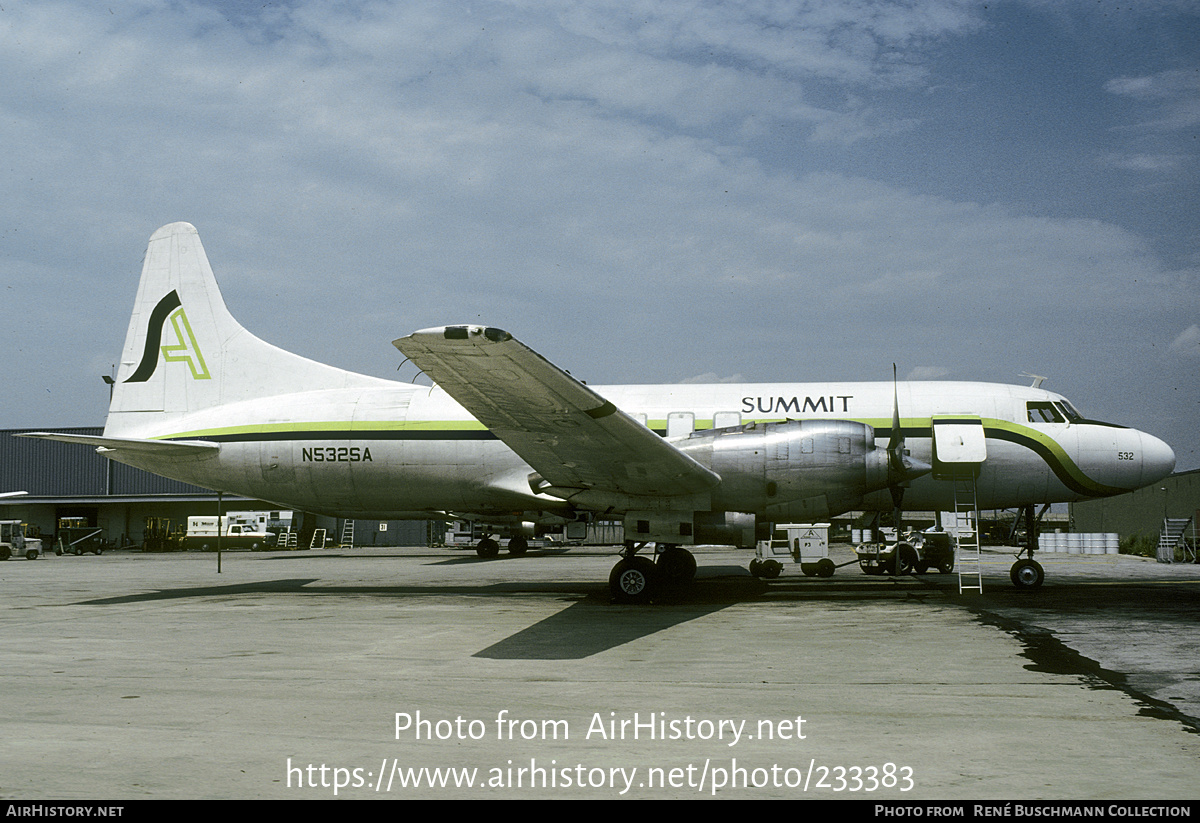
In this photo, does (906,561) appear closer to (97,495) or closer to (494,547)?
(494,547)

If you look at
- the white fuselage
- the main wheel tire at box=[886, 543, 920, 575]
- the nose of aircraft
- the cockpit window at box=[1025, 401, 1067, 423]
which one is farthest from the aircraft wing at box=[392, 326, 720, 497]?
the main wheel tire at box=[886, 543, 920, 575]

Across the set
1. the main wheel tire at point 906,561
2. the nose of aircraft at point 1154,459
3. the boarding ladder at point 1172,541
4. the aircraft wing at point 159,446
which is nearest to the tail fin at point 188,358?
the aircraft wing at point 159,446

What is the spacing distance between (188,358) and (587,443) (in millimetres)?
11063

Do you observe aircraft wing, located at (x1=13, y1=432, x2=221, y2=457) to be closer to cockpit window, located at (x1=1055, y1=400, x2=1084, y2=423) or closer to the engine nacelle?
the engine nacelle

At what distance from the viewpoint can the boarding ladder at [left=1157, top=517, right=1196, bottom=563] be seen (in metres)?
29.3

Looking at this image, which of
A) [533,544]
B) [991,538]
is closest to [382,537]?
[533,544]

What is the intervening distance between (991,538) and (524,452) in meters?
55.6

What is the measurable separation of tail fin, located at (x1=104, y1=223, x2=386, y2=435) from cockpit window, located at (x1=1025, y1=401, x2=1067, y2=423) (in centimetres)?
1357

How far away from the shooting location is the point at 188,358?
19078 mm

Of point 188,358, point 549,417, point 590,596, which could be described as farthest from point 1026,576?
point 188,358

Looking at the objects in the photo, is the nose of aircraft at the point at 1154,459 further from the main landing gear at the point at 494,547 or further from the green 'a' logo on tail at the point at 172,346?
the main landing gear at the point at 494,547

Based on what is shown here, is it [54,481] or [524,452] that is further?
[54,481]

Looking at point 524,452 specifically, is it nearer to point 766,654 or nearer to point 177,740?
point 766,654

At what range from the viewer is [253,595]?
17.8 metres
